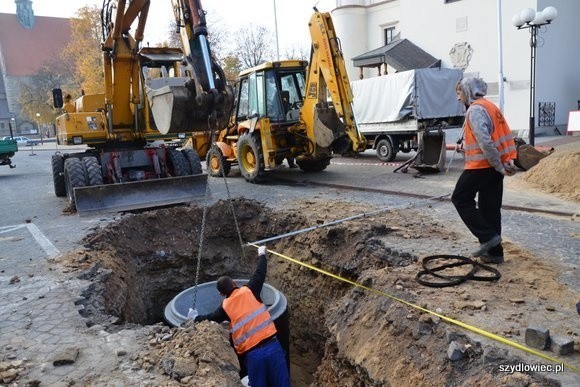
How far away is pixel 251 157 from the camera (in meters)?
11.3

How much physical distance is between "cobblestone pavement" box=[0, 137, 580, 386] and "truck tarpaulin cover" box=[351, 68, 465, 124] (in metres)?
2.57

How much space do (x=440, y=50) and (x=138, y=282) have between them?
64.5 ft

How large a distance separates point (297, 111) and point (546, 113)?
13.8 metres

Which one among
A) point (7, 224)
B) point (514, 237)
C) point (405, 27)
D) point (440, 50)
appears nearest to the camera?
point (514, 237)

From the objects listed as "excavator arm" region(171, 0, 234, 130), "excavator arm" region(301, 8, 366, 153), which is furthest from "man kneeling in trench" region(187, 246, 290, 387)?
"excavator arm" region(301, 8, 366, 153)

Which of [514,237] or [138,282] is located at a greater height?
[514,237]

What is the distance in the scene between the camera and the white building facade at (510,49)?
18609 millimetres

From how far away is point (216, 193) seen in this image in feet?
32.7

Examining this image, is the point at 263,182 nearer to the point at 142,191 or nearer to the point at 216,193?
the point at 216,193

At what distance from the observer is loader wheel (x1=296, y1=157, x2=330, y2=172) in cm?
1233

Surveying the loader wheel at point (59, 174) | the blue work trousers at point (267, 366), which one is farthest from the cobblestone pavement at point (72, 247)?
the blue work trousers at point (267, 366)

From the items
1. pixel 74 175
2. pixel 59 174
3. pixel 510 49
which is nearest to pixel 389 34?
pixel 510 49

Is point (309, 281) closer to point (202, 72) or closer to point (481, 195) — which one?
point (481, 195)

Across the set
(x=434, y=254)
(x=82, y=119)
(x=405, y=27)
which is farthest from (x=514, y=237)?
(x=405, y=27)
